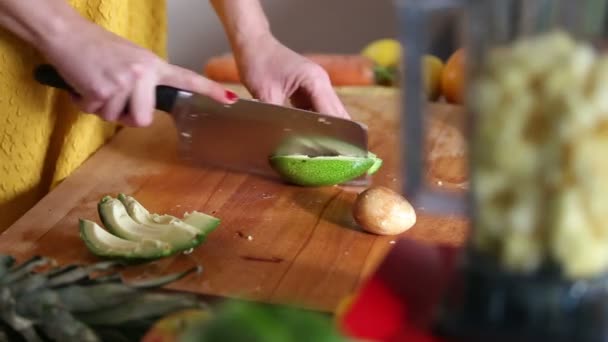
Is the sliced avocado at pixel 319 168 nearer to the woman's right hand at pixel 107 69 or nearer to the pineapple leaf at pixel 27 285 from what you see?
the woman's right hand at pixel 107 69

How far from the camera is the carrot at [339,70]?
1911mm

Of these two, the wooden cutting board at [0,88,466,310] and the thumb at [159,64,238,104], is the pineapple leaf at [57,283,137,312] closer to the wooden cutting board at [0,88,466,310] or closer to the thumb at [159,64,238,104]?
the wooden cutting board at [0,88,466,310]

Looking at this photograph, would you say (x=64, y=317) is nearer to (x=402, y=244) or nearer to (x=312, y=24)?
(x=402, y=244)

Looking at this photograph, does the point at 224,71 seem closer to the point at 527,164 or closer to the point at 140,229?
the point at 140,229

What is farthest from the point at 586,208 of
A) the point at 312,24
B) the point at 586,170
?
the point at 312,24

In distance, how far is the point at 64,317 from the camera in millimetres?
839

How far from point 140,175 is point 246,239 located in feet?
0.97

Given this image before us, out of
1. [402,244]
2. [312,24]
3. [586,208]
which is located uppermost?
[586,208]

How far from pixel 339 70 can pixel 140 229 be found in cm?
93

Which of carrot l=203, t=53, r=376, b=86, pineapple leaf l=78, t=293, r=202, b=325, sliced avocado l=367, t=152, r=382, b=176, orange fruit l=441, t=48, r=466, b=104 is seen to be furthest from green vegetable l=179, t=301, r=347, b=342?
carrot l=203, t=53, r=376, b=86

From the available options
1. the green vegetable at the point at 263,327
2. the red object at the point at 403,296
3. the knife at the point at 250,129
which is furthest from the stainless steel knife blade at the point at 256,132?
the green vegetable at the point at 263,327

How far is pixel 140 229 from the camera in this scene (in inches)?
43.2

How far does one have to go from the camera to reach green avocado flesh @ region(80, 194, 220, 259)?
3.39 feet

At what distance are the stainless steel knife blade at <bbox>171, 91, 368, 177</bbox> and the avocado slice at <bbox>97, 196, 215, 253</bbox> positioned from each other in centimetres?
19
